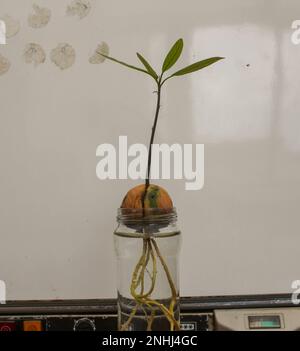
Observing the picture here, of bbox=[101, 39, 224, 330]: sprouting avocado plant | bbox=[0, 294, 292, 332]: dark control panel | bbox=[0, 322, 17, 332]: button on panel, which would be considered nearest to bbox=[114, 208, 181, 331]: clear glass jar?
bbox=[101, 39, 224, 330]: sprouting avocado plant

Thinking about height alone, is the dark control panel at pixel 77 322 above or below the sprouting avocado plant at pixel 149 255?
below

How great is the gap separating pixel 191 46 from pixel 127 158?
0.88ft

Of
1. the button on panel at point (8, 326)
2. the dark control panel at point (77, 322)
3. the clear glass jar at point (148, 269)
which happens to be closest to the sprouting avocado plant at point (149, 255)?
the clear glass jar at point (148, 269)

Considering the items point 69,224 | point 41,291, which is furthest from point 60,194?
point 41,291

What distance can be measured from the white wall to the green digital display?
64mm

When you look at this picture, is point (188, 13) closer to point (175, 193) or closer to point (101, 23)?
point (101, 23)

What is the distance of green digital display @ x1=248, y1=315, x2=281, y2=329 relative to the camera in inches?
30.8

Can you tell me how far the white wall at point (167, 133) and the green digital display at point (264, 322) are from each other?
6 centimetres

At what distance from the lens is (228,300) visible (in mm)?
816

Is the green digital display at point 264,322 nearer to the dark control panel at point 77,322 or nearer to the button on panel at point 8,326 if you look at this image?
the dark control panel at point 77,322

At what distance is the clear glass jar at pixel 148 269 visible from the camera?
675 mm

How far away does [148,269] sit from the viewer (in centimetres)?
70

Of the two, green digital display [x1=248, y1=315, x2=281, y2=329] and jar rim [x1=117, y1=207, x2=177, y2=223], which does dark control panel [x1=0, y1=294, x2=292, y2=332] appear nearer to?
→ green digital display [x1=248, y1=315, x2=281, y2=329]
